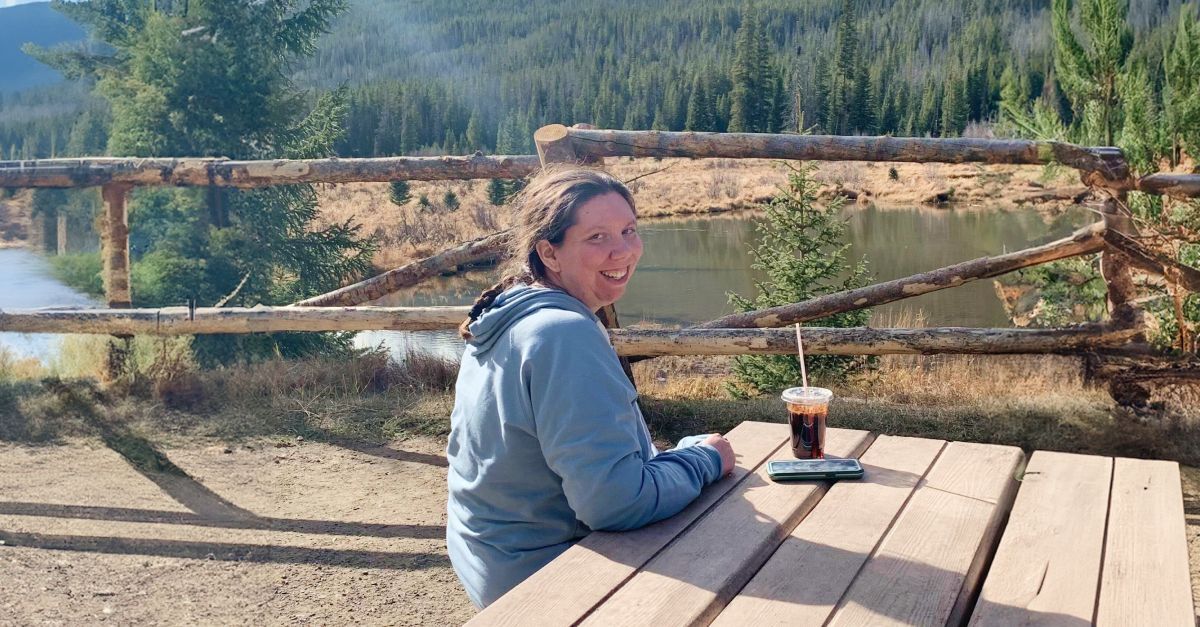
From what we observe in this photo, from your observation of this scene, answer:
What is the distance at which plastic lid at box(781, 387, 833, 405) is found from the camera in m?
2.06

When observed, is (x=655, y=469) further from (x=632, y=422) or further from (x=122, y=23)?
(x=122, y=23)

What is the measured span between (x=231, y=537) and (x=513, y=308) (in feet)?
8.18

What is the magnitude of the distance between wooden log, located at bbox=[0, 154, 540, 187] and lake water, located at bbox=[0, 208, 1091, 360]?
3.56m

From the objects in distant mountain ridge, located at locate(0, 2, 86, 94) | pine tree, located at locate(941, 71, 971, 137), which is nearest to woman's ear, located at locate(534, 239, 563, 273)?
pine tree, located at locate(941, 71, 971, 137)

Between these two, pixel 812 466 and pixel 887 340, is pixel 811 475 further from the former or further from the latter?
pixel 887 340

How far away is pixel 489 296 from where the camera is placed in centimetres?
196

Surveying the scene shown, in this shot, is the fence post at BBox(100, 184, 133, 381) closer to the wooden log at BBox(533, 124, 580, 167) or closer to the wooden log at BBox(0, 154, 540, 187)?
the wooden log at BBox(0, 154, 540, 187)

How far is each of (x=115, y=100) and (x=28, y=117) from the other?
69.3 feet

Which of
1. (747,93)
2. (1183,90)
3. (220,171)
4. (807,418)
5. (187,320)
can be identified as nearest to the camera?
(807,418)

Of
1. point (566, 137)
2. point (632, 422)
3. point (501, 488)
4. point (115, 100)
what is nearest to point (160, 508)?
point (566, 137)

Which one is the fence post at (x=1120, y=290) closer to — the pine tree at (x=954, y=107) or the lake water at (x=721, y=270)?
the lake water at (x=721, y=270)

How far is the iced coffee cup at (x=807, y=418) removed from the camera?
208 centimetres

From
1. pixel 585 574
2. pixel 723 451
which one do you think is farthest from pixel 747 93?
pixel 585 574

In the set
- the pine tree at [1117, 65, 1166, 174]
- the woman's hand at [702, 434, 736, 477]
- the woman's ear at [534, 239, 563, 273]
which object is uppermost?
the pine tree at [1117, 65, 1166, 174]
